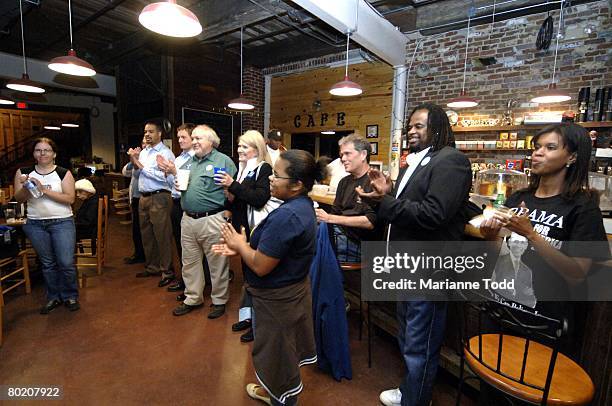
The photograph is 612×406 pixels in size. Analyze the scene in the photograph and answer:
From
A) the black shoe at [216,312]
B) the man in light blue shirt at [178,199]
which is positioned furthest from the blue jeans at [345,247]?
the man in light blue shirt at [178,199]

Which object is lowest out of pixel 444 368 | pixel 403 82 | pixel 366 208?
pixel 444 368

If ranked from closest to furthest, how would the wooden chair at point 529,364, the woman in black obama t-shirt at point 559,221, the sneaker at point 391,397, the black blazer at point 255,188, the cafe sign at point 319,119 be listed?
the wooden chair at point 529,364 < the woman in black obama t-shirt at point 559,221 < the sneaker at point 391,397 < the black blazer at point 255,188 < the cafe sign at point 319,119

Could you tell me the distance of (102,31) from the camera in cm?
679

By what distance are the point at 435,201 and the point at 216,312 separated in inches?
89.5

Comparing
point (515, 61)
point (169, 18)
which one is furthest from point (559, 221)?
point (515, 61)

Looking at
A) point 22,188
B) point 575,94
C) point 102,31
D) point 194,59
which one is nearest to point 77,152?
point 102,31

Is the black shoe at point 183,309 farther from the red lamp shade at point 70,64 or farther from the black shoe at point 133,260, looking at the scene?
the red lamp shade at point 70,64

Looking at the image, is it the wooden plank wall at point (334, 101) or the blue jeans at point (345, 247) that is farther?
the wooden plank wall at point (334, 101)

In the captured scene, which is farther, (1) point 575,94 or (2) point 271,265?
(1) point 575,94

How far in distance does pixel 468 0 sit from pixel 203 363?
580 cm

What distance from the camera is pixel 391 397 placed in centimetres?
196

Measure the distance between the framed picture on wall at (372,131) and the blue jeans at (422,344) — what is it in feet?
17.7

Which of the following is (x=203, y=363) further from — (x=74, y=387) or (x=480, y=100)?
(x=480, y=100)

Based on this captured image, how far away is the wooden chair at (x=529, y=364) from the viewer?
1.19 m
